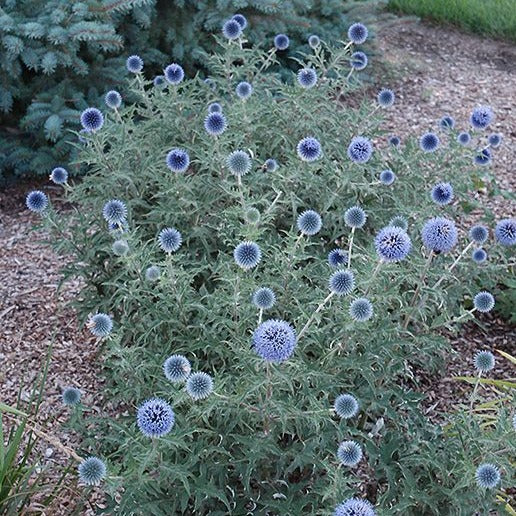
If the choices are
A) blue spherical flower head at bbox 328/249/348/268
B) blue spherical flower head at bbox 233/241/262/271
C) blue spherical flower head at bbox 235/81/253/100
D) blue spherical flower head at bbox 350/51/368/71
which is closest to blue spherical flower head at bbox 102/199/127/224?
blue spherical flower head at bbox 233/241/262/271

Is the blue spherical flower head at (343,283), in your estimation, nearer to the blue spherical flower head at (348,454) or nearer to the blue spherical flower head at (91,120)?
the blue spherical flower head at (348,454)

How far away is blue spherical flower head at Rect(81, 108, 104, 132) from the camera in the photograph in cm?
323

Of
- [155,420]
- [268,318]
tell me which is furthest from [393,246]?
[155,420]

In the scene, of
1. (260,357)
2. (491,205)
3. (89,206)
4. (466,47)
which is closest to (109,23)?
(89,206)

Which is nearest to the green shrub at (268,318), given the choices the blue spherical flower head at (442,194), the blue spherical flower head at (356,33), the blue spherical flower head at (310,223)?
the blue spherical flower head at (310,223)

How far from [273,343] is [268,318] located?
0.72m

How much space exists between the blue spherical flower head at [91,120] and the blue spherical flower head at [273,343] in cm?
144

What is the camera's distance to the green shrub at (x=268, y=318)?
2.40m

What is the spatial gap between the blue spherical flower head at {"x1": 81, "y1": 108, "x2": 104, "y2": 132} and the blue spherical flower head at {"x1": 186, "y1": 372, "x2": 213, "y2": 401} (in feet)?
4.49

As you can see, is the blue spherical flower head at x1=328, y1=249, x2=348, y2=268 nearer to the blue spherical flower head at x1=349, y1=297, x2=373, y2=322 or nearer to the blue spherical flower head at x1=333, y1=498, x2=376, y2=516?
the blue spherical flower head at x1=349, y1=297, x2=373, y2=322

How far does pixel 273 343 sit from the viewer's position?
7.09 feet

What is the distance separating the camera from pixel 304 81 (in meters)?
3.51

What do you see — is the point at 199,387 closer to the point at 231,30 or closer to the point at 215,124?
the point at 215,124

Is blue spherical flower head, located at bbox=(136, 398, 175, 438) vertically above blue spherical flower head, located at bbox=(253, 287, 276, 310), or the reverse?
blue spherical flower head, located at bbox=(253, 287, 276, 310)
